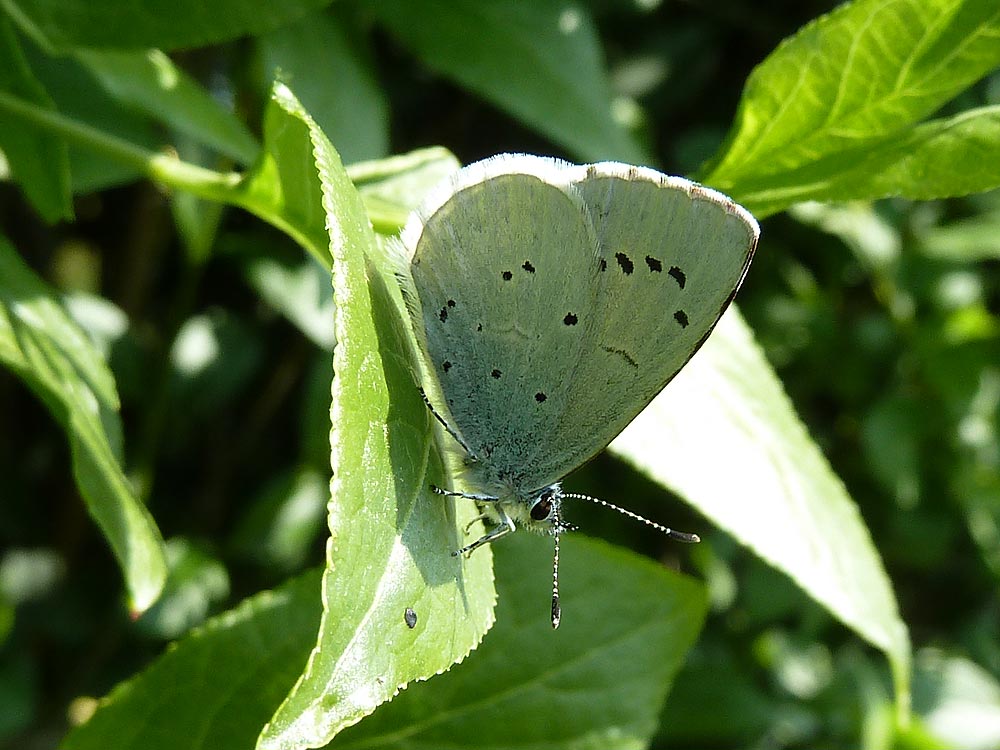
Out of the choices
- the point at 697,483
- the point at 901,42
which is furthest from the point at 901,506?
the point at 901,42

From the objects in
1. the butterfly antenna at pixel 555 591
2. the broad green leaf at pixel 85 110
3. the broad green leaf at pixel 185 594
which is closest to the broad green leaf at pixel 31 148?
the broad green leaf at pixel 85 110

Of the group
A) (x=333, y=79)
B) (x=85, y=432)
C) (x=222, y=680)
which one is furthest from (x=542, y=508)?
(x=333, y=79)

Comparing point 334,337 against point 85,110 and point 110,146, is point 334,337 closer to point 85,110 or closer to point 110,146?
point 110,146

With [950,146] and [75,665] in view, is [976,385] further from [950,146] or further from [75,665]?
[75,665]

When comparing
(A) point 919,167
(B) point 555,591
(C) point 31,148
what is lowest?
(B) point 555,591

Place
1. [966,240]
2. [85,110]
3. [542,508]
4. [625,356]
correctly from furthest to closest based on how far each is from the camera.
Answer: [966,240], [85,110], [542,508], [625,356]

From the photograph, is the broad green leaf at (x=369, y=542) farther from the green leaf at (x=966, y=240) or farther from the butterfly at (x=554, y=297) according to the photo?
the green leaf at (x=966, y=240)
